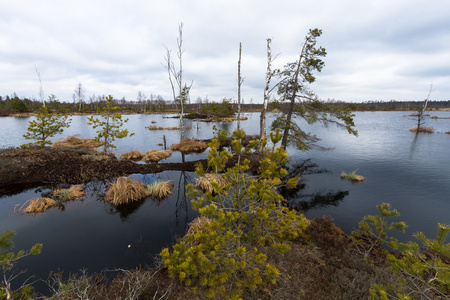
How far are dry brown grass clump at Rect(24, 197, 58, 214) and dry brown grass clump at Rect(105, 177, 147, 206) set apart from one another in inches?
85.2

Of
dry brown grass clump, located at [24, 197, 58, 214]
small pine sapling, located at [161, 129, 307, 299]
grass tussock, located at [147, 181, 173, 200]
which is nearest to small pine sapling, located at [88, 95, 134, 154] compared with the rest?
dry brown grass clump, located at [24, 197, 58, 214]

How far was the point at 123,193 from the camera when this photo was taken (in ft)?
29.0

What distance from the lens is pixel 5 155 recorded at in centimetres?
1231

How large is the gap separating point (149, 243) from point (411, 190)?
14.6m

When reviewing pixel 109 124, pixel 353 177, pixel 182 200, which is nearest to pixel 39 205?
pixel 182 200

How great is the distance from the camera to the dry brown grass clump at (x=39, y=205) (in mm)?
7746

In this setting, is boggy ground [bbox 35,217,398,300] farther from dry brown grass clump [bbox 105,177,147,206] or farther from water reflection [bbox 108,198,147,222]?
dry brown grass clump [bbox 105,177,147,206]

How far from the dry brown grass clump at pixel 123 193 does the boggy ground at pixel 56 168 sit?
3.43 meters

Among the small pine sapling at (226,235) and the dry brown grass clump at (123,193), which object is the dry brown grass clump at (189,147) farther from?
the small pine sapling at (226,235)

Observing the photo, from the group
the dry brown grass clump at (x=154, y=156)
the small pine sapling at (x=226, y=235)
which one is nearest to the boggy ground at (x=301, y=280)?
the small pine sapling at (x=226, y=235)

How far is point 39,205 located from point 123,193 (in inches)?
131

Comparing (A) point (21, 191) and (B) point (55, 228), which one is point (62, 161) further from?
(B) point (55, 228)

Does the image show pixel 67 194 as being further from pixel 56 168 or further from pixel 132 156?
pixel 132 156

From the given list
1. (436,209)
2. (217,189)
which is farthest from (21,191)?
(436,209)
